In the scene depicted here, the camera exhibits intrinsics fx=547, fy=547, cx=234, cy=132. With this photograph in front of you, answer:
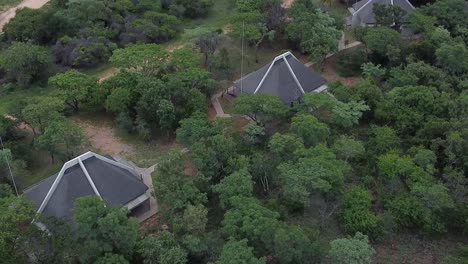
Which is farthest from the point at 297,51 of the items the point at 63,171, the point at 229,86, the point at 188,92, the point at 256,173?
the point at 63,171

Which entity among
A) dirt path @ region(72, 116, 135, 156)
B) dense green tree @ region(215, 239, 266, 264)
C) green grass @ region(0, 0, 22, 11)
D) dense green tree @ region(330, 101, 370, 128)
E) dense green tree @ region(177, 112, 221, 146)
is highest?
green grass @ region(0, 0, 22, 11)

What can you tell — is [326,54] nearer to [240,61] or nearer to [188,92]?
[240,61]

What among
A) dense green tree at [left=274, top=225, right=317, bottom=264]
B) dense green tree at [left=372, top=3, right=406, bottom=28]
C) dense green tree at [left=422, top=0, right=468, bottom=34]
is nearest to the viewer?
dense green tree at [left=274, top=225, right=317, bottom=264]

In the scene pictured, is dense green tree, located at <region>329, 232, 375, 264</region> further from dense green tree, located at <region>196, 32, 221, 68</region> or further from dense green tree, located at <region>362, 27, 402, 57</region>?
dense green tree, located at <region>196, 32, 221, 68</region>

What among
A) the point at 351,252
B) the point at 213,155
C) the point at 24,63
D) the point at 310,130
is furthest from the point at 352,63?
the point at 24,63

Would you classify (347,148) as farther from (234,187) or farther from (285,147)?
(234,187)

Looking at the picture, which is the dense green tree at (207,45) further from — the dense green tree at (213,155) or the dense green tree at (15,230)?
the dense green tree at (15,230)

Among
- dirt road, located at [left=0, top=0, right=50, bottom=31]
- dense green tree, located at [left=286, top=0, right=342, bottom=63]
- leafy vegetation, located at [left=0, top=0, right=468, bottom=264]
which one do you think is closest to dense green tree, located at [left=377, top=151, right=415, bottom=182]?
leafy vegetation, located at [left=0, top=0, right=468, bottom=264]

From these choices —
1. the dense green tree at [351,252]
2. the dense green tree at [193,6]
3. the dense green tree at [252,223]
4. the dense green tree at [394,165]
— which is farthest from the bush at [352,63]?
the dense green tree at [351,252]
